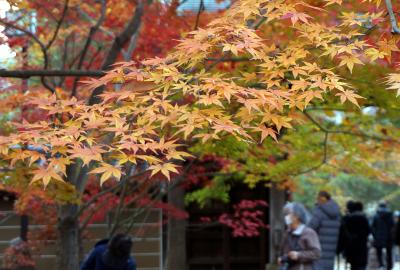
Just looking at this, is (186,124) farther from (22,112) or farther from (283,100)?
(22,112)

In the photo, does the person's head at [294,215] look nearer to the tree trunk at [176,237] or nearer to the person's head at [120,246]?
the person's head at [120,246]

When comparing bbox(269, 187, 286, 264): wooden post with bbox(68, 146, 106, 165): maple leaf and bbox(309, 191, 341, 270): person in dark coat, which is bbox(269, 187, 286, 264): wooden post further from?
bbox(68, 146, 106, 165): maple leaf

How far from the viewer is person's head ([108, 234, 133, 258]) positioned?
6.14 metres

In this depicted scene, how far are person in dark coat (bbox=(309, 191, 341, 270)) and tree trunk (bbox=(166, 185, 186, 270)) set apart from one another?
3.61 metres

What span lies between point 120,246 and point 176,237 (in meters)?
5.69

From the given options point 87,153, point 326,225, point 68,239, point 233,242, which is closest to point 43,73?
point 87,153

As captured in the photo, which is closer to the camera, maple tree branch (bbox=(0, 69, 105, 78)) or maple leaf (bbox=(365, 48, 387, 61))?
maple leaf (bbox=(365, 48, 387, 61))

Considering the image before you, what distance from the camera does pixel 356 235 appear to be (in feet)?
33.8

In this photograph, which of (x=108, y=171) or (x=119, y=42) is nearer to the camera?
(x=108, y=171)

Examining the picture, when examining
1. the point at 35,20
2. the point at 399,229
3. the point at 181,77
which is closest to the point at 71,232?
the point at 181,77

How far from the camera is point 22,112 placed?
8.74 m

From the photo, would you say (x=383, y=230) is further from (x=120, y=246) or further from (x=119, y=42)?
(x=120, y=246)

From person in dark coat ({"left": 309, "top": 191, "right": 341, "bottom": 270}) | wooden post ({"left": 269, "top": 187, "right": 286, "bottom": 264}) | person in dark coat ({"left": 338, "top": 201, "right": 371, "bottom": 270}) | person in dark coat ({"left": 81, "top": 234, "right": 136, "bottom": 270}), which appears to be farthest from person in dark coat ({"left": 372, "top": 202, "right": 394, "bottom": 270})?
person in dark coat ({"left": 81, "top": 234, "right": 136, "bottom": 270})

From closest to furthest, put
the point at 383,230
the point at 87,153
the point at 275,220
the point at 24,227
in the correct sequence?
1. the point at 87,153
2. the point at 24,227
3. the point at 275,220
4. the point at 383,230
